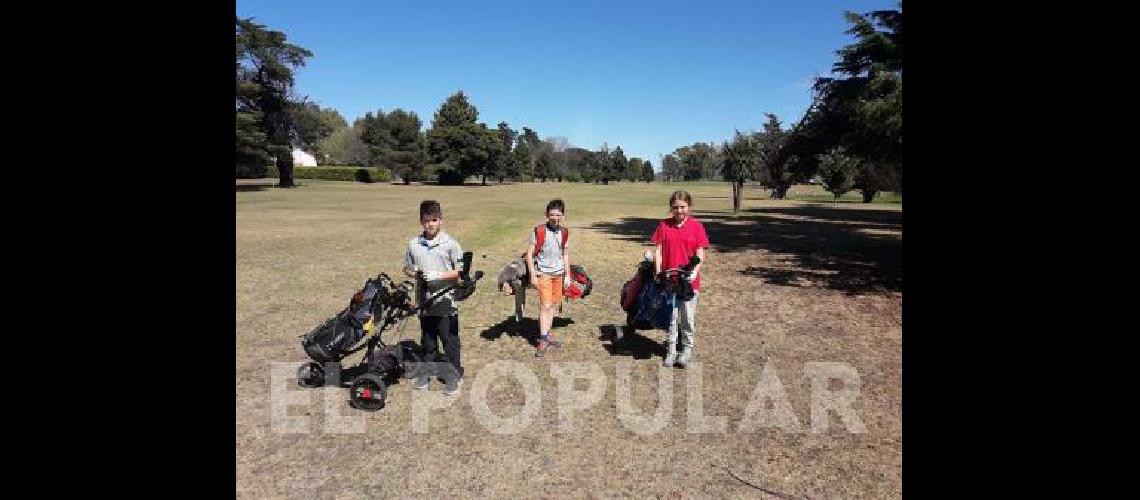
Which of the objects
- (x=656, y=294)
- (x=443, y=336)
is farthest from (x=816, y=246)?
(x=443, y=336)

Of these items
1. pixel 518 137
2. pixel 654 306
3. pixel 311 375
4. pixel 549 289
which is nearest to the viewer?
pixel 311 375

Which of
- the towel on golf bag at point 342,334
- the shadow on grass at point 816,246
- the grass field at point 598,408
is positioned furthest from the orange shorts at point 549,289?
the shadow on grass at point 816,246

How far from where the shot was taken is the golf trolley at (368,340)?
5258 millimetres

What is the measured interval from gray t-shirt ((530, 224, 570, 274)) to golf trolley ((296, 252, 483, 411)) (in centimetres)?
119

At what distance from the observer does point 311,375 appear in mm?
5746

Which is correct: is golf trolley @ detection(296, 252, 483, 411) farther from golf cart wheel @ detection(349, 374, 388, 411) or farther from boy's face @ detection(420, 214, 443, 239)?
boy's face @ detection(420, 214, 443, 239)

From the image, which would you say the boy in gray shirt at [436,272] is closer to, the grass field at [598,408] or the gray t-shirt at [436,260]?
the gray t-shirt at [436,260]

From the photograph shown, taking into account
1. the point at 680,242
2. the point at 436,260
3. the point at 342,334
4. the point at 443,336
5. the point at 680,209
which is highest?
the point at 680,209

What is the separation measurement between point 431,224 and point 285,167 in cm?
6095

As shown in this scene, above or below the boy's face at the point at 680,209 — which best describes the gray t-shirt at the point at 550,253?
below

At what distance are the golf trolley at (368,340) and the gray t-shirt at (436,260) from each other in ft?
0.28

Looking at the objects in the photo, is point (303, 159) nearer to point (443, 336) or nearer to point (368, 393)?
point (443, 336)
